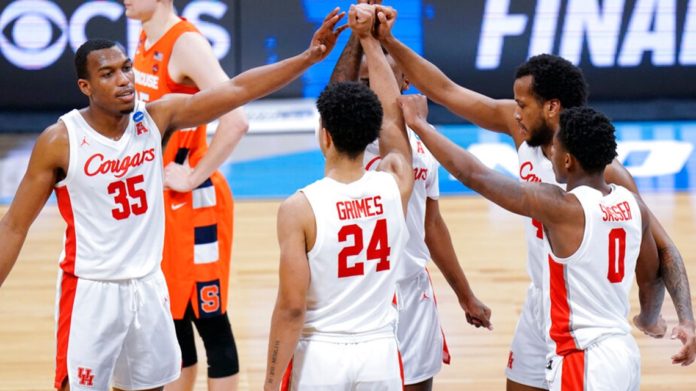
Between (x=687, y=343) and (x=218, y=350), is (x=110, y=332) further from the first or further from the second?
(x=687, y=343)

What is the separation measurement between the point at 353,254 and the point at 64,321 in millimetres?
1236

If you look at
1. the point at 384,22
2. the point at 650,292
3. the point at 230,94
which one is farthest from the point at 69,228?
the point at 650,292

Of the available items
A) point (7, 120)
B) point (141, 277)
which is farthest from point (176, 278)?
point (7, 120)

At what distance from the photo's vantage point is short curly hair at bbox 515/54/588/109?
4090 mm

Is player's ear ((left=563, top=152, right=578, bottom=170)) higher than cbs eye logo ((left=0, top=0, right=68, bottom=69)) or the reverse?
the reverse

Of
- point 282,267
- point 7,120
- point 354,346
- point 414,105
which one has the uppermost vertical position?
point 7,120

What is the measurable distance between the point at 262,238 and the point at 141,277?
164 inches

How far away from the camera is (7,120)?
12.2 m

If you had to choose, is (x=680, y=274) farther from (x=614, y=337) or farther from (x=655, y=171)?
(x=655, y=171)

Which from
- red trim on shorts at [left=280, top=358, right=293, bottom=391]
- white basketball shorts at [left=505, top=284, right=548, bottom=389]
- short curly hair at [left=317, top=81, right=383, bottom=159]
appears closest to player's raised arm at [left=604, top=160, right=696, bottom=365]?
white basketball shorts at [left=505, top=284, right=548, bottom=389]

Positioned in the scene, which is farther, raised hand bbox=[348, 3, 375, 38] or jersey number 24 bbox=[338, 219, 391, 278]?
raised hand bbox=[348, 3, 375, 38]

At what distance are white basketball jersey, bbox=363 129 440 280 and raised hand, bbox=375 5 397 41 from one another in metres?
0.47

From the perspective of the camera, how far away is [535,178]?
4.24m

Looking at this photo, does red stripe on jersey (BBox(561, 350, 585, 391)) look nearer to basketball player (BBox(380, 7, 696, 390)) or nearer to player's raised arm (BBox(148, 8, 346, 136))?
basketball player (BBox(380, 7, 696, 390))
